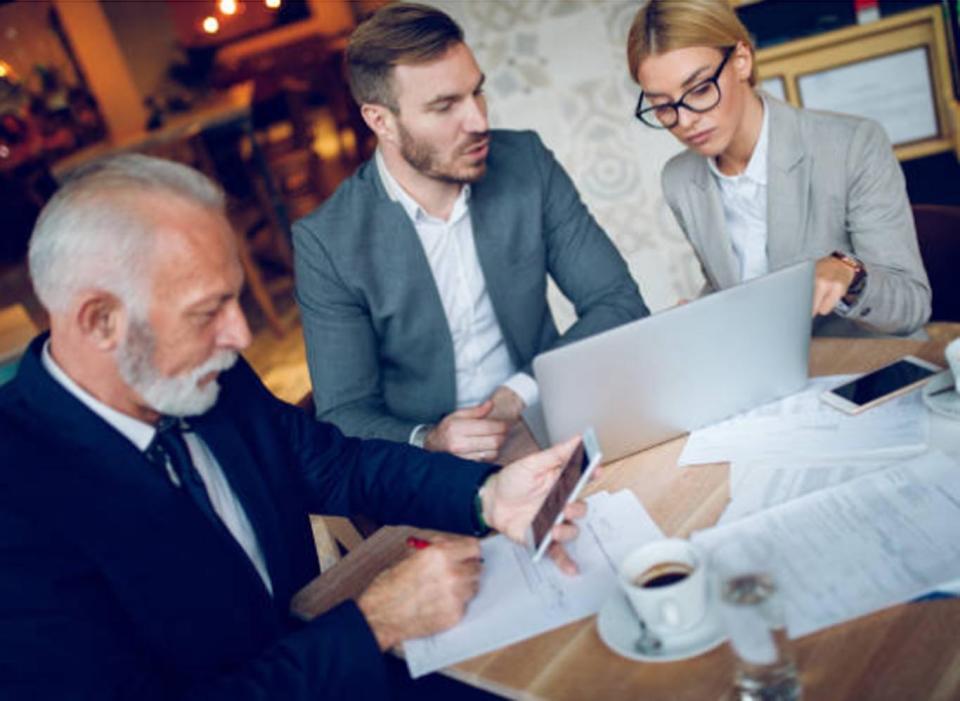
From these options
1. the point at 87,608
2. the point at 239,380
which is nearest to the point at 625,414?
the point at 239,380

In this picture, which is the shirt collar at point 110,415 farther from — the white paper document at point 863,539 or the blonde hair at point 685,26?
the blonde hair at point 685,26

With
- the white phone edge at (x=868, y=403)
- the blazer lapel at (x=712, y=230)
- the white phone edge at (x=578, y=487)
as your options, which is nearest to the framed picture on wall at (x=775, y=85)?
the blazer lapel at (x=712, y=230)

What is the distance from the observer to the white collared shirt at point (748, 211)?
186cm

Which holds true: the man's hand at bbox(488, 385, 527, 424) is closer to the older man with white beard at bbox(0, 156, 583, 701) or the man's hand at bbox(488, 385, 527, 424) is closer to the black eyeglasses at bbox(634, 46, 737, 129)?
the older man with white beard at bbox(0, 156, 583, 701)

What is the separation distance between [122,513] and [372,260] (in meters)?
0.91

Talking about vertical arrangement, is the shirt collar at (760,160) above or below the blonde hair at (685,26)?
below

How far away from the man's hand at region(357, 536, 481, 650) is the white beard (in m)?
0.36

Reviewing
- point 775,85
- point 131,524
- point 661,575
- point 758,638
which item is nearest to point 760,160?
point 661,575

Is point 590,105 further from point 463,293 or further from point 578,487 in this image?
point 578,487

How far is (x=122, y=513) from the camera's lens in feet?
3.70

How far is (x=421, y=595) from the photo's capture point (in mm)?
1080

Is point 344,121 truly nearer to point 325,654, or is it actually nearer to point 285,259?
point 285,259

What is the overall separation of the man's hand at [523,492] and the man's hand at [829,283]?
0.51 metres

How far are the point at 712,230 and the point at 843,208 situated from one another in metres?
0.27
